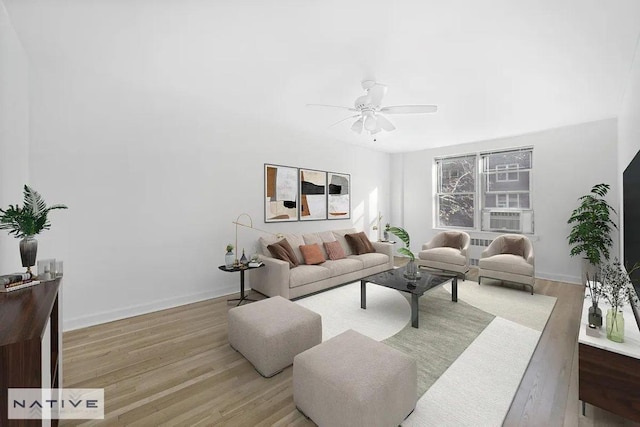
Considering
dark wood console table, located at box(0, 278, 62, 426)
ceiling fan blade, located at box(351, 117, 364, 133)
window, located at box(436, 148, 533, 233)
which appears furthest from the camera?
window, located at box(436, 148, 533, 233)

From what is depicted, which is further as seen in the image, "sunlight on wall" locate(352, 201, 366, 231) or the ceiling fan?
"sunlight on wall" locate(352, 201, 366, 231)

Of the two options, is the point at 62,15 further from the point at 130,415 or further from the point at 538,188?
the point at 538,188

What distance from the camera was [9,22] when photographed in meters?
2.10

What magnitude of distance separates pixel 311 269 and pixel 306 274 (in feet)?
0.52

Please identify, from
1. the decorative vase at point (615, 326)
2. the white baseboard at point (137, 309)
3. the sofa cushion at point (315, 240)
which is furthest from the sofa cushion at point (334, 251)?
the decorative vase at point (615, 326)

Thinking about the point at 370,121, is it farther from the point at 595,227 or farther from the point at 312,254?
the point at 595,227

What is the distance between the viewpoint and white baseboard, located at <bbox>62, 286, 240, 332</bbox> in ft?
9.92

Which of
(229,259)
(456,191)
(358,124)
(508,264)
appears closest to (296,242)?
(229,259)

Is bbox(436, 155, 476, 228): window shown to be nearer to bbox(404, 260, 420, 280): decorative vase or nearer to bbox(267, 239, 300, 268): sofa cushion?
bbox(404, 260, 420, 280): decorative vase

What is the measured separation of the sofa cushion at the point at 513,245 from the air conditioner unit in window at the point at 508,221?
0.78 m

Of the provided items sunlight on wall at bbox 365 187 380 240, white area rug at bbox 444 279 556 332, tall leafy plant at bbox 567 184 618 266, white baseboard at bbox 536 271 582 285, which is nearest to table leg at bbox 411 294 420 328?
white area rug at bbox 444 279 556 332

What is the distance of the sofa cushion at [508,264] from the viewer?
4133 millimetres

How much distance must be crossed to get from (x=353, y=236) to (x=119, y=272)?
12.2 ft

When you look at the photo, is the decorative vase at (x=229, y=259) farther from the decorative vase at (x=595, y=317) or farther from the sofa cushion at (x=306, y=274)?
the decorative vase at (x=595, y=317)
